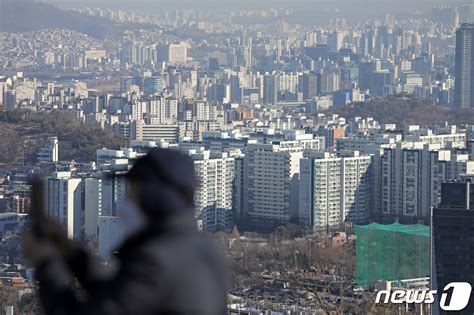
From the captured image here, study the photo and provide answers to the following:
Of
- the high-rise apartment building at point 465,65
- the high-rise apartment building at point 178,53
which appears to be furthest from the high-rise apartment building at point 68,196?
the high-rise apartment building at point 178,53

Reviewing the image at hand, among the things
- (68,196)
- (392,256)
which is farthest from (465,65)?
(392,256)

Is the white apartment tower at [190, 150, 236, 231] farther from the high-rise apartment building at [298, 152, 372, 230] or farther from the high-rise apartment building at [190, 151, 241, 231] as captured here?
the high-rise apartment building at [298, 152, 372, 230]

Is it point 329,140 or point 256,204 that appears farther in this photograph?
point 329,140

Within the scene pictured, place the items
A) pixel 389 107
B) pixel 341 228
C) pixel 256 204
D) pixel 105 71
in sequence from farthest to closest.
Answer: pixel 105 71 → pixel 389 107 → pixel 256 204 → pixel 341 228

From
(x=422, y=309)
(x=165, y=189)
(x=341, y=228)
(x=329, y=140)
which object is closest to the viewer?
(x=165, y=189)

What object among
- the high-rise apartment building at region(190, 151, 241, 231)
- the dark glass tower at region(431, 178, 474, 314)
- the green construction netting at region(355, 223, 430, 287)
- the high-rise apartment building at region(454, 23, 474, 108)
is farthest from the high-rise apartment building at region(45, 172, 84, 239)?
the high-rise apartment building at region(454, 23, 474, 108)

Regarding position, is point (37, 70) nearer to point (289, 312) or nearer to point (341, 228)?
point (341, 228)

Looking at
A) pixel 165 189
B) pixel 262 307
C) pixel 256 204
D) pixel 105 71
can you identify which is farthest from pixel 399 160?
pixel 165 189
